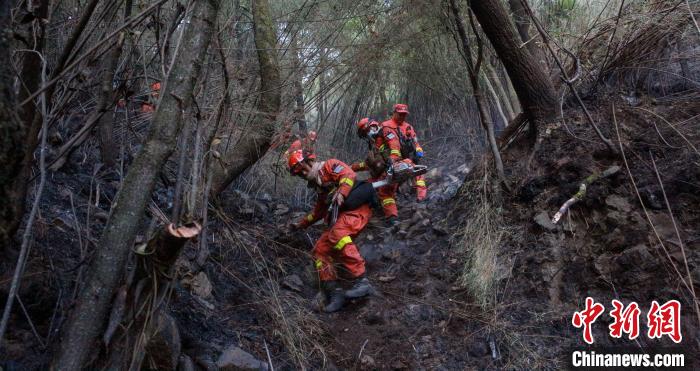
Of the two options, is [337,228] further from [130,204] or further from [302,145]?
[130,204]

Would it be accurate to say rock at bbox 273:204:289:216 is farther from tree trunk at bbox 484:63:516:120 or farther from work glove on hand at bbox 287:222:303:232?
A: tree trunk at bbox 484:63:516:120

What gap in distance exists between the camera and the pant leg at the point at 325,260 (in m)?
4.69

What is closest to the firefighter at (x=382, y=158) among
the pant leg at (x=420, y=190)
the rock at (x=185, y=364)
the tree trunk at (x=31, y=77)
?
the pant leg at (x=420, y=190)

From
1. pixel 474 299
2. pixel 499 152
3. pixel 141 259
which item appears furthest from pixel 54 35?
pixel 499 152

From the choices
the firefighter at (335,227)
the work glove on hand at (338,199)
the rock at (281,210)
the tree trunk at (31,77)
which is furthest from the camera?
the rock at (281,210)

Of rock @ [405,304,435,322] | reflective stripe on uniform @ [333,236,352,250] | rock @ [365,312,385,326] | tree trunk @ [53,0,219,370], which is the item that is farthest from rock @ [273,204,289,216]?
tree trunk @ [53,0,219,370]

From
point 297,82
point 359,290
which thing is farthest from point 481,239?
point 297,82

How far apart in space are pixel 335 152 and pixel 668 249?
522 cm

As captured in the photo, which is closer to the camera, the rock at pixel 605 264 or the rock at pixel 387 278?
the rock at pixel 605 264

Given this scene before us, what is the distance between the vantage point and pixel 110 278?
1816 mm

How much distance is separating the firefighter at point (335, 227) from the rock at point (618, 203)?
7.27ft

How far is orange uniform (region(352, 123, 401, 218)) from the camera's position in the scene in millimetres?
6043
